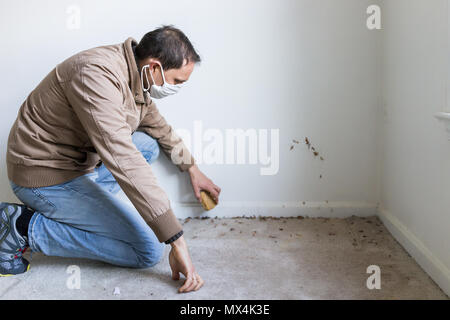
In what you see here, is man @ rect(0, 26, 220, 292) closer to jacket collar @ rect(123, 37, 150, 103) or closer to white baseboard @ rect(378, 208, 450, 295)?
jacket collar @ rect(123, 37, 150, 103)

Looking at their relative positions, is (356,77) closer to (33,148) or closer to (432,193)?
(432,193)

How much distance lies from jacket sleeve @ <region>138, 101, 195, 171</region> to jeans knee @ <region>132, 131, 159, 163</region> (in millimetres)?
25

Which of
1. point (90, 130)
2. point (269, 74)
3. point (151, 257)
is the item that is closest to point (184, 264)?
point (151, 257)

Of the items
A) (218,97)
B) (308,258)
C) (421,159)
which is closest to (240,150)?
(218,97)

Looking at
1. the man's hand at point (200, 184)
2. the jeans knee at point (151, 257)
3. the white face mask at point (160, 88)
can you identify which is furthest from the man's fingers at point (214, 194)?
the white face mask at point (160, 88)

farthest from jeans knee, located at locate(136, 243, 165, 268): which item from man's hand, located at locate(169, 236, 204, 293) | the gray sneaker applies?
the gray sneaker

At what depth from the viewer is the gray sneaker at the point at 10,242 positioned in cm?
166

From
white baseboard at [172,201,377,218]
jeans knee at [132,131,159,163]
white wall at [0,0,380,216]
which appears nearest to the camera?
jeans knee at [132,131,159,163]

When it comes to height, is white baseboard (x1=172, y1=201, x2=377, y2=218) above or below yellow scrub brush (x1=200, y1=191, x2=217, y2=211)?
below

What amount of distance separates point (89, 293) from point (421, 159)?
50.1 inches

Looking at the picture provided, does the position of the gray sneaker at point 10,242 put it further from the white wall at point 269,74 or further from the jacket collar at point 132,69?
the white wall at point 269,74

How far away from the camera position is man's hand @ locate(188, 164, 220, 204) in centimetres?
229

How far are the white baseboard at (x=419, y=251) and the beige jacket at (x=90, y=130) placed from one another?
34.1 inches

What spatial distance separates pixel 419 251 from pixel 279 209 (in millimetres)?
758
